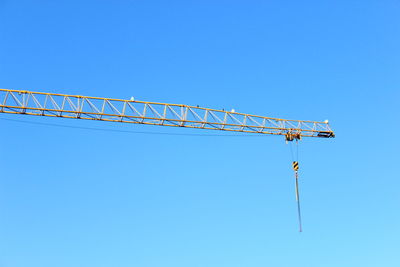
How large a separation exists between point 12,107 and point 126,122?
54.8 feet

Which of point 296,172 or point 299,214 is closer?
point 299,214

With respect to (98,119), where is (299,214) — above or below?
below

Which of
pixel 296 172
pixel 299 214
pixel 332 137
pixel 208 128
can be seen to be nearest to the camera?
pixel 299 214

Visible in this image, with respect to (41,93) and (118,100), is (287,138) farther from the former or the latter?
(41,93)

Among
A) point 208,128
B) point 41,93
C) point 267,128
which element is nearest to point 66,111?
point 41,93

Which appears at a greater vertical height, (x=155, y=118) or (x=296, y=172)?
(x=155, y=118)

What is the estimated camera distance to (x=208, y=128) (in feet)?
293

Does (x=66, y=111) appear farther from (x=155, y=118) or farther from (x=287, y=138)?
(x=287, y=138)

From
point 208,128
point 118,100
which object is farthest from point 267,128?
point 118,100

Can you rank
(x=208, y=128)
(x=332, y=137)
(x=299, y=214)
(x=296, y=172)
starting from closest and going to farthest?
(x=299, y=214), (x=296, y=172), (x=208, y=128), (x=332, y=137)

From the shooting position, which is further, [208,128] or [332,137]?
[332,137]

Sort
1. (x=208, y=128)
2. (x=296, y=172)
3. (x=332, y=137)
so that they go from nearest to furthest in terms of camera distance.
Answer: (x=296, y=172) < (x=208, y=128) < (x=332, y=137)

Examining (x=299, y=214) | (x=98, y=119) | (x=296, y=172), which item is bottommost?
(x=299, y=214)

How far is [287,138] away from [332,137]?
8.37 m
